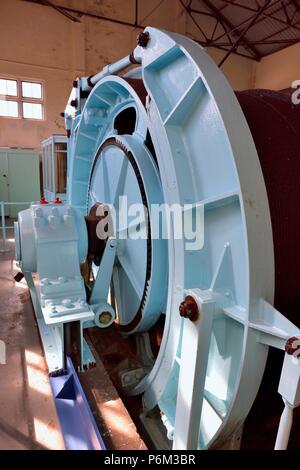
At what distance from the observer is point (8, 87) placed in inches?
334

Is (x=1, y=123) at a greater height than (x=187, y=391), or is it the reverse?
(x=1, y=123)

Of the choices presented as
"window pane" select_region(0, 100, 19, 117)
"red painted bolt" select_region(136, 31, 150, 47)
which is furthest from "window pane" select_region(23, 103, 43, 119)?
"red painted bolt" select_region(136, 31, 150, 47)

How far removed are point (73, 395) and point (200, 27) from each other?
12242mm

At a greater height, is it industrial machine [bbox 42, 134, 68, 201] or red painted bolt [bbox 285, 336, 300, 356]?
industrial machine [bbox 42, 134, 68, 201]

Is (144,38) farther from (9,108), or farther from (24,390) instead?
(9,108)

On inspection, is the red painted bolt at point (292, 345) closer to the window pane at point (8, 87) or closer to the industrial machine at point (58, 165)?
→ the industrial machine at point (58, 165)

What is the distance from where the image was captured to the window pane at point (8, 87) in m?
8.37

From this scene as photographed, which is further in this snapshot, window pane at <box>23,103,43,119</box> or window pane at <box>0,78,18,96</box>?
window pane at <box>23,103,43,119</box>

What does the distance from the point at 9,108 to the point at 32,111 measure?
0.61 meters

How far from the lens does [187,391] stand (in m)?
1.01

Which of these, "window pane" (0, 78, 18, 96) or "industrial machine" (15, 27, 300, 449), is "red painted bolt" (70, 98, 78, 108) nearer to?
"industrial machine" (15, 27, 300, 449)

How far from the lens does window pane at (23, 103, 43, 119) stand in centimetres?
877
